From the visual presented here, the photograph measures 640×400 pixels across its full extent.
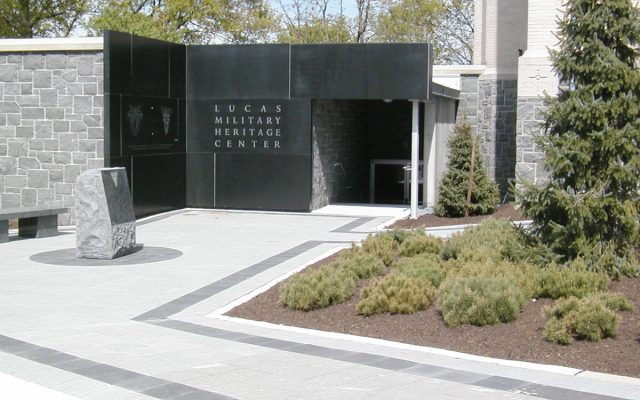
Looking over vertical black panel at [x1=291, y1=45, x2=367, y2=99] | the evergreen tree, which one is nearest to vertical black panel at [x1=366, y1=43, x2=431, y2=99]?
vertical black panel at [x1=291, y1=45, x2=367, y2=99]

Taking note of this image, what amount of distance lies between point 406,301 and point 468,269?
1356 mm

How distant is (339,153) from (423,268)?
13.7m

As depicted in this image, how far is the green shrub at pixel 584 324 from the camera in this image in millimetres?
9562

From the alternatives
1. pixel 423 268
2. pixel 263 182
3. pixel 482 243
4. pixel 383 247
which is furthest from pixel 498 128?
pixel 423 268

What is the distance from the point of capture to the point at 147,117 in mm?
22750

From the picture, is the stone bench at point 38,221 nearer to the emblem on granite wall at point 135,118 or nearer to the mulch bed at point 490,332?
the emblem on granite wall at point 135,118

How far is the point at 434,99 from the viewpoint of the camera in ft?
79.0

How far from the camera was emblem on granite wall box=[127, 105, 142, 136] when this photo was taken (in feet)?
72.1

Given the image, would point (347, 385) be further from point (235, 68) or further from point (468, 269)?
point (235, 68)

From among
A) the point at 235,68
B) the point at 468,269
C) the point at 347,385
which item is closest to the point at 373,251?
the point at 468,269

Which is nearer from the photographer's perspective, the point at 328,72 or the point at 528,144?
the point at 528,144

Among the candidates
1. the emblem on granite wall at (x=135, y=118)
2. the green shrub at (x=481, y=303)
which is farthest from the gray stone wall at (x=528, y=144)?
the green shrub at (x=481, y=303)

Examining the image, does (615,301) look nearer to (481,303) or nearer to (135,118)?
(481,303)

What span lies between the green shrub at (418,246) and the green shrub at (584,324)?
486 centimetres
